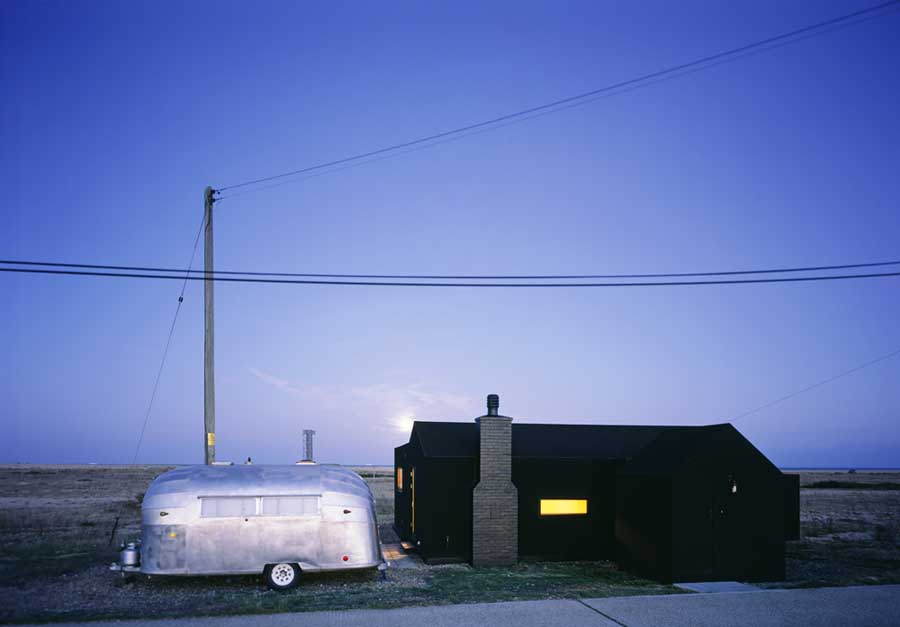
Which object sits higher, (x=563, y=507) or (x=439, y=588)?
(x=563, y=507)

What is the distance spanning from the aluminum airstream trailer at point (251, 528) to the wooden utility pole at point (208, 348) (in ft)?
2.66

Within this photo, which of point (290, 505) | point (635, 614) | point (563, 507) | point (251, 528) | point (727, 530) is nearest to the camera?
point (635, 614)

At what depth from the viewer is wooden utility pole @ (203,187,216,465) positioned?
16453mm

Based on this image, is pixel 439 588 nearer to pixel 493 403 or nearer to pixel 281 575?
pixel 281 575

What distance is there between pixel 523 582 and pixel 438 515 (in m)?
3.70

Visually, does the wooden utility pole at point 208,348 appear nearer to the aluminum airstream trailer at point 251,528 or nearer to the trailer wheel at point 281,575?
the aluminum airstream trailer at point 251,528

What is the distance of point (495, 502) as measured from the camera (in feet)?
61.3

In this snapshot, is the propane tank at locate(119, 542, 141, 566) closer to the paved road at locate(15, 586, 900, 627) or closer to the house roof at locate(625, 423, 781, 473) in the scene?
the paved road at locate(15, 586, 900, 627)

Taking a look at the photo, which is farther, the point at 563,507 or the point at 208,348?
the point at 563,507

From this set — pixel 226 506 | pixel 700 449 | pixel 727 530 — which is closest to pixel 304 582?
pixel 226 506

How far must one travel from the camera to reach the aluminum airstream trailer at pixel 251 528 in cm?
1498

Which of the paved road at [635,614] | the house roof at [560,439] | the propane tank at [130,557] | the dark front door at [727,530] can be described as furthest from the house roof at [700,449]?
the propane tank at [130,557]

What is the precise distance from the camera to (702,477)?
1677 cm

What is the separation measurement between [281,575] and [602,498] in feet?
31.0
